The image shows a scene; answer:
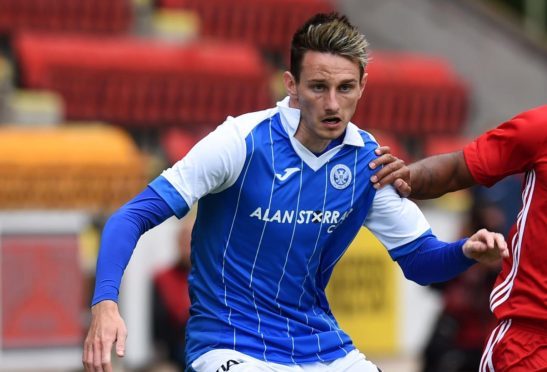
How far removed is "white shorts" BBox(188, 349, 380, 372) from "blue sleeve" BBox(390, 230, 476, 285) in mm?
397

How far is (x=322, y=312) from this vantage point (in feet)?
15.3

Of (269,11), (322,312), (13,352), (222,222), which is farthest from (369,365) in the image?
(269,11)

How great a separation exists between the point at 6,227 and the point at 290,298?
528cm

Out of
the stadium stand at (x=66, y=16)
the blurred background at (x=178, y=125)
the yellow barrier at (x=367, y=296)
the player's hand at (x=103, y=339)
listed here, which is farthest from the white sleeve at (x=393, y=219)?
the stadium stand at (x=66, y=16)

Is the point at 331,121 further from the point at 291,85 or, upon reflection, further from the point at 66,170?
the point at 66,170

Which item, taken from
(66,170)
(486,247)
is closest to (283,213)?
(486,247)

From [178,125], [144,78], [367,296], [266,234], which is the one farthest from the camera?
[178,125]

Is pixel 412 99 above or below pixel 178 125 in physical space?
above

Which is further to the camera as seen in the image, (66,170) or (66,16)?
(66,16)

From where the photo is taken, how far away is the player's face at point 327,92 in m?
4.41

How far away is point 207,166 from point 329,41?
0.60 m

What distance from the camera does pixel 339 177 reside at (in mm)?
4582

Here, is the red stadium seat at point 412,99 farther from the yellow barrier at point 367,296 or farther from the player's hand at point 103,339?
the player's hand at point 103,339

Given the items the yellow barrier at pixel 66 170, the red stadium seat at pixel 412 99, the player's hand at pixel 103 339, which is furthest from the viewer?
the red stadium seat at pixel 412 99
